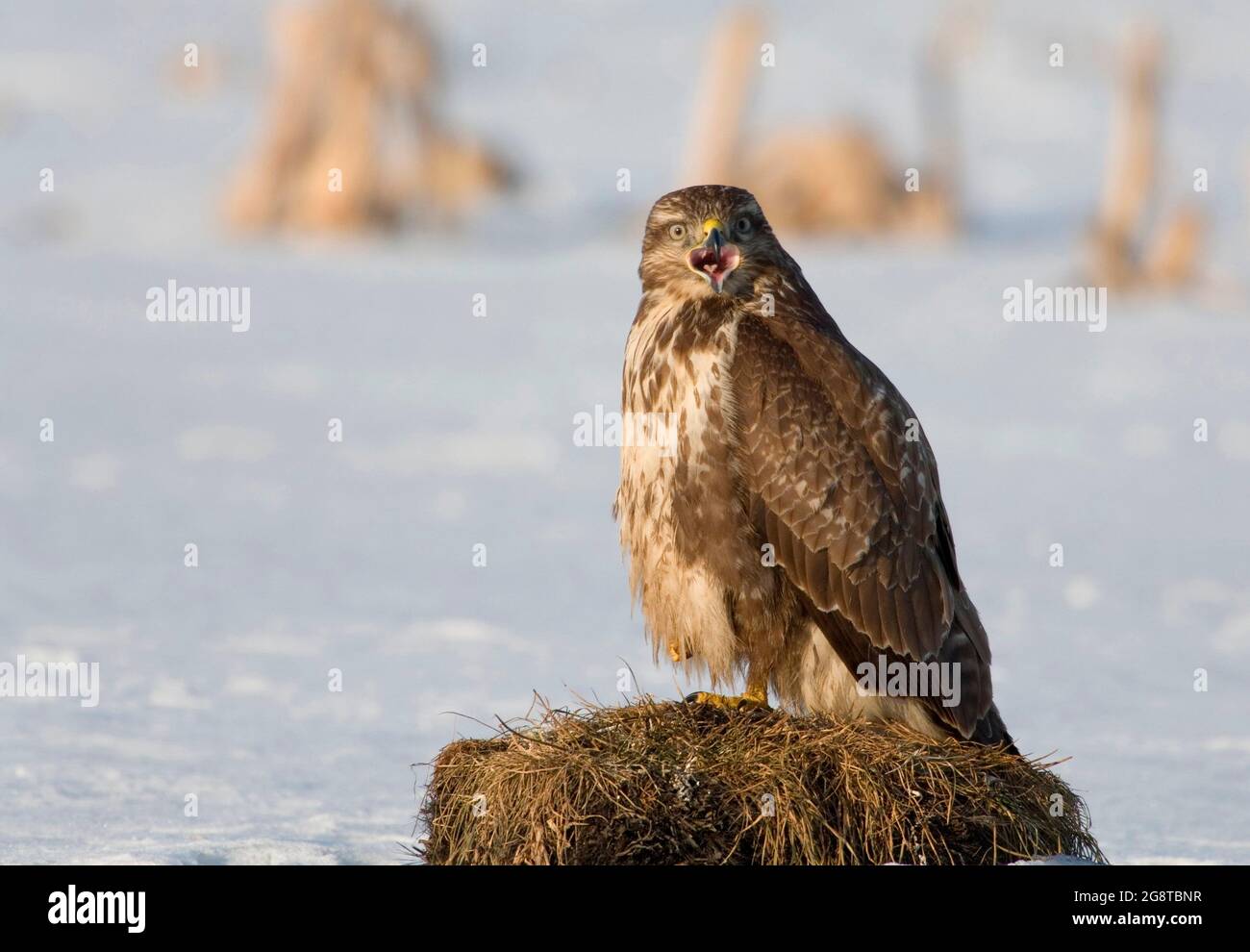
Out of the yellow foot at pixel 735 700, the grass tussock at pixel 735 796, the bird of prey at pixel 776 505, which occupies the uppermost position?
the bird of prey at pixel 776 505

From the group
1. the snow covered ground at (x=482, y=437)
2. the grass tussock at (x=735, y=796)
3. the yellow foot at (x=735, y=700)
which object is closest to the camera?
the grass tussock at (x=735, y=796)

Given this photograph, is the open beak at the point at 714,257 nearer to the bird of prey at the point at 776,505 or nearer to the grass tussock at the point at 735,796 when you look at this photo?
the bird of prey at the point at 776,505

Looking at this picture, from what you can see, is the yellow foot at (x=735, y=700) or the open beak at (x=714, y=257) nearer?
the yellow foot at (x=735, y=700)

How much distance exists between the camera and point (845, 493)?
23.7 ft

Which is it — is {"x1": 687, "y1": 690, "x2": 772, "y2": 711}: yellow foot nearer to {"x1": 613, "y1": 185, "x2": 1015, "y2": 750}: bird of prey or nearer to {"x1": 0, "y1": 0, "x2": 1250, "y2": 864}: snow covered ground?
{"x1": 613, "y1": 185, "x2": 1015, "y2": 750}: bird of prey

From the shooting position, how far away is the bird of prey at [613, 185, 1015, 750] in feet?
23.5

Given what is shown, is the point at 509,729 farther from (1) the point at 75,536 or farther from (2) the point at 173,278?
(2) the point at 173,278

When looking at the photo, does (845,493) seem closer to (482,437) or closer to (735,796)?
(735,796)

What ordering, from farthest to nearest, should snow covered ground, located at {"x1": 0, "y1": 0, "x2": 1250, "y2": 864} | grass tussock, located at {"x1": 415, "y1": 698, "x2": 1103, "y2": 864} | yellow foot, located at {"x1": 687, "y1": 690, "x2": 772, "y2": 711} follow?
1. snow covered ground, located at {"x1": 0, "y1": 0, "x2": 1250, "y2": 864}
2. yellow foot, located at {"x1": 687, "y1": 690, "x2": 772, "y2": 711}
3. grass tussock, located at {"x1": 415, "y1": 698, "x2": 1103, "y2": 864}

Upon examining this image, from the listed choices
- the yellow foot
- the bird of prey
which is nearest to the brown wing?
the bird of prey

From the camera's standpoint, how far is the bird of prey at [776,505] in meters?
7.17

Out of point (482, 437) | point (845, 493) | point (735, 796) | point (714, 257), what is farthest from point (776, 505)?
point (482, 437)

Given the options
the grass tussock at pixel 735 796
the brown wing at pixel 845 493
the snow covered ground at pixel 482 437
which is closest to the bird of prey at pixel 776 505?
the brown wing at pixel 845 493

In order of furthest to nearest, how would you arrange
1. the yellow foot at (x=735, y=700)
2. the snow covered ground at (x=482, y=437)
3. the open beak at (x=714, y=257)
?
the snow covered ground at (x=482, y=437) → the open beak at (x=714, y=257) → the yellow foot at (x=735, y=700)
